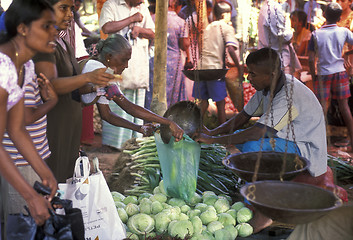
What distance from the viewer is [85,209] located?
7.47 ft

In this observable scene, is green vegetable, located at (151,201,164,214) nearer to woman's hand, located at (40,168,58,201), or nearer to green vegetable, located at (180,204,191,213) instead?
green vegetable, located at (180,204,191,213)

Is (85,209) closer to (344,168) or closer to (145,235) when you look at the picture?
(145,235)

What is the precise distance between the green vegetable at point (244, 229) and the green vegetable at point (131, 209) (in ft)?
2.26

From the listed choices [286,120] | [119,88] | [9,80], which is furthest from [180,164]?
[9,80]

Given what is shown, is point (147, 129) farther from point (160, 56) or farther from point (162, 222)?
point (160, 56)

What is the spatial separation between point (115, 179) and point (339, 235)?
81.3 inches

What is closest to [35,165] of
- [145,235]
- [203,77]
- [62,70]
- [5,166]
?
[5,166]

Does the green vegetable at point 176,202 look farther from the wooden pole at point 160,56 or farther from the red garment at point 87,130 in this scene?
the red garment at point 87,130

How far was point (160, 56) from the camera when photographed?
14.4ft

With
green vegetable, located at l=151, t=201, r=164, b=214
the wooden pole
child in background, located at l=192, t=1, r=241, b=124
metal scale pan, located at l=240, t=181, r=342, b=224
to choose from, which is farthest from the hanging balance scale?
child in background, located at l=192, t=1, r=241, b=124

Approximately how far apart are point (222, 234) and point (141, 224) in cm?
51

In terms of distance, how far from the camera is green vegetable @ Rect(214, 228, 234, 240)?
2.66 meters

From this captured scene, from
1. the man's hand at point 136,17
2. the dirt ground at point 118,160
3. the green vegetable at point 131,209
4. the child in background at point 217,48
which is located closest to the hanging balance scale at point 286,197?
the dirt ground at point 118,160

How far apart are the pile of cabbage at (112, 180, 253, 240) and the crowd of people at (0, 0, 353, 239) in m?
0.18
